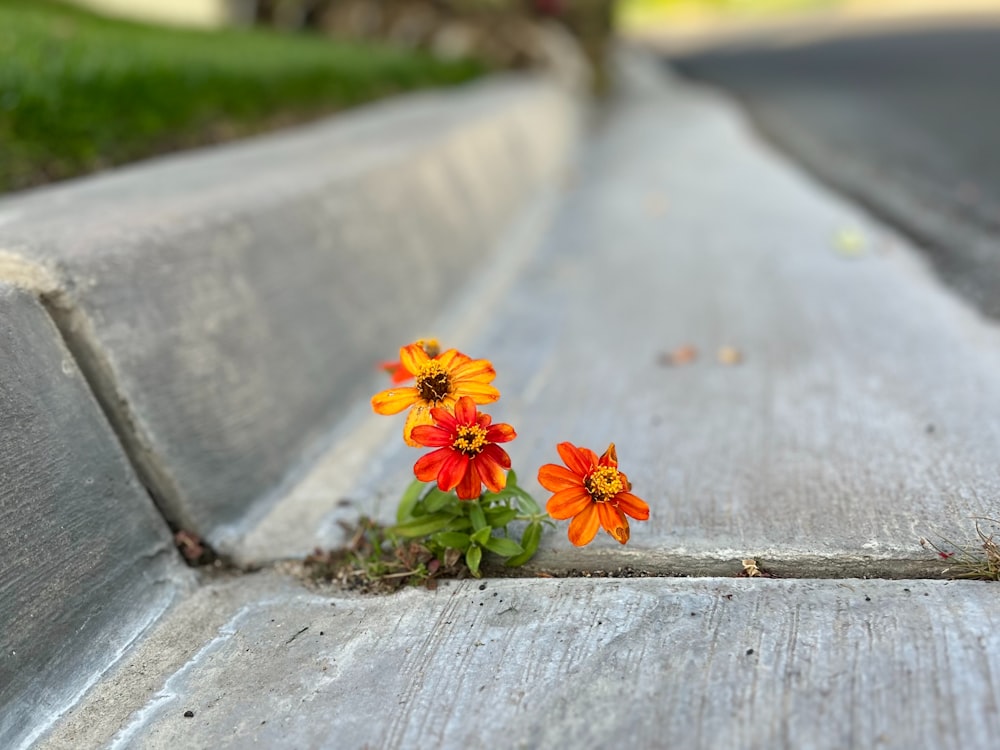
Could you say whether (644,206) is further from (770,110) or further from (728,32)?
(728,32)

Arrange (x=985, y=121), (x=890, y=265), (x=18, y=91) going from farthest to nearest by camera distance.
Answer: (x=985, y=121) < (x=890, y=265) < (x=18, y=91)

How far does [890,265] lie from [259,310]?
2.25 metres

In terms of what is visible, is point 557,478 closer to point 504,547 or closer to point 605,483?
point 605,483

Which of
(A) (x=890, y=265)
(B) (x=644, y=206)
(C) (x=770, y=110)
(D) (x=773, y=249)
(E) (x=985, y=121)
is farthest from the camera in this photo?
(C) (x=770, y=110)

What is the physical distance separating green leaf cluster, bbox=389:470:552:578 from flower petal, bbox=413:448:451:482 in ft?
0.69

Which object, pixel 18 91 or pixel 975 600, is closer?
pixel 975 600

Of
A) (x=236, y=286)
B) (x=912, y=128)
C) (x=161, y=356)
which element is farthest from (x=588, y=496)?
(x=912, y=128)

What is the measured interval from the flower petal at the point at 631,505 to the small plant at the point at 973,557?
1.67 ft

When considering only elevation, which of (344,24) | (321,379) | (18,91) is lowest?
(321,379)

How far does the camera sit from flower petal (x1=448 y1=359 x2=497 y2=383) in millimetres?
1513

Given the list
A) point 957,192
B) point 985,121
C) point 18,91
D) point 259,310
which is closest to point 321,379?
point 259,310

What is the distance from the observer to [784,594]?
144 centimetres

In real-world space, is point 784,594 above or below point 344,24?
below

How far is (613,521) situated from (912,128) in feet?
16.6
